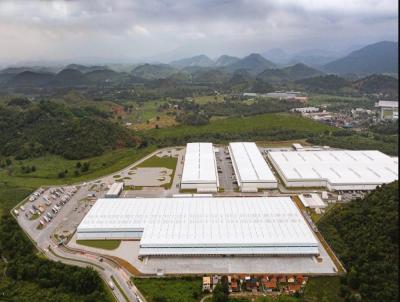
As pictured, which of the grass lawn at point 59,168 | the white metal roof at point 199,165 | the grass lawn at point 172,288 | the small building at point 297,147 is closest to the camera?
the grass lawn at point 172,288

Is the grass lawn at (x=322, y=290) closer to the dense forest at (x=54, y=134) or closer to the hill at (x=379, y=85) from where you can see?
the dense forest at (x=54, y=134)

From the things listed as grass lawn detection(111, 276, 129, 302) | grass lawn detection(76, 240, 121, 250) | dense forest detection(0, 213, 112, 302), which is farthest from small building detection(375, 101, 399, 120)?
dense forest detection(0, 213, 112, 302)

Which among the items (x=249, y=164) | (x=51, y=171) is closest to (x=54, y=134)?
(x=51, y=171)

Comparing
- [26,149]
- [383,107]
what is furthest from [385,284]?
[383,107]

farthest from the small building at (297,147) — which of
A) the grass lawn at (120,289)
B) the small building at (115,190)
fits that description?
the grass lawn at (120,289)

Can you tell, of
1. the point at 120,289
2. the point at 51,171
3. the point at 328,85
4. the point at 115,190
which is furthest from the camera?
the point at 328,85

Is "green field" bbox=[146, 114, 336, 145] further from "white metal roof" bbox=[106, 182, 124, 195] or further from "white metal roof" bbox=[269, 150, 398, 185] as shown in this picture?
"white metal roof" bbox=[106, 182, 124, 195]

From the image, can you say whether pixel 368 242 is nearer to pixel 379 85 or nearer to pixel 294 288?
pixel 294 288
